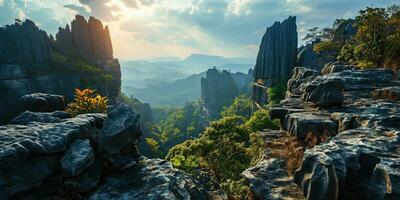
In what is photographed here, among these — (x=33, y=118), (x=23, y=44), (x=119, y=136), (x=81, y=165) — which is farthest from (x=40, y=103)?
(x=23, y=44)

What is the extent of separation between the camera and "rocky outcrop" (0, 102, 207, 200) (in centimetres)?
666

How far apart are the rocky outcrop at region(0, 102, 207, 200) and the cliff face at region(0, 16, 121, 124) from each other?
58.5m

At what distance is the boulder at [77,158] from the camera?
23.4 feet

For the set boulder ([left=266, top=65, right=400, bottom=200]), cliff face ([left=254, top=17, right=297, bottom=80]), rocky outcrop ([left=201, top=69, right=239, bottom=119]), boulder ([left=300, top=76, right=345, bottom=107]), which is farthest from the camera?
rocky outcrop ([left=201, top=69, right=239, bottom=119])

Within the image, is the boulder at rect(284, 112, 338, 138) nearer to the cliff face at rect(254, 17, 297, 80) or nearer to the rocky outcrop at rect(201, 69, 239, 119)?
the cliff face at rect(254, 17, 297, 80)

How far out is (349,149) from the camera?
6723mm

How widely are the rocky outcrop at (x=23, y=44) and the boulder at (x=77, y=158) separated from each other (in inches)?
2569

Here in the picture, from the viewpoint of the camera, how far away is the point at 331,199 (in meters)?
5.77

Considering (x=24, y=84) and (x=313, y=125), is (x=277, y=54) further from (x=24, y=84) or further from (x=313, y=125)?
(x=313, y=125)

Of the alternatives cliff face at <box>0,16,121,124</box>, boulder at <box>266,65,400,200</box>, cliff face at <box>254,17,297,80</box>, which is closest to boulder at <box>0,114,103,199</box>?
boulder at <box>266,65,400,200</box>

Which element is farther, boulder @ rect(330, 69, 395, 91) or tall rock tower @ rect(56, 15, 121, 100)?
tall rock tower @ rect(56, 15, 121, 100)

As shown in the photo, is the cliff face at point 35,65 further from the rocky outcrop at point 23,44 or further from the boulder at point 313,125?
the boulder at point 313,125

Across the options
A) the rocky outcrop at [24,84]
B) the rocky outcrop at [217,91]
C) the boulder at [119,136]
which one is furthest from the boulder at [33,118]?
the rocky outcrop at [217,91]

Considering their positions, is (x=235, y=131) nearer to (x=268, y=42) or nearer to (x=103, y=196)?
(x=103, y=196)
